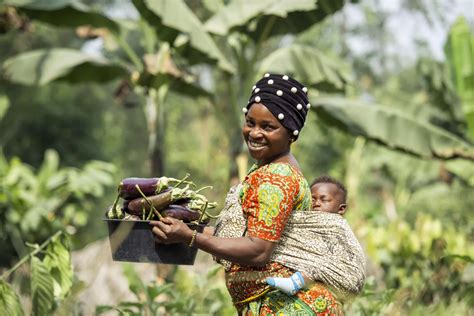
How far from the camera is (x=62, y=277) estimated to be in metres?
3.78

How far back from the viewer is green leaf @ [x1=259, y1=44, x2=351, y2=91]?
7996mm

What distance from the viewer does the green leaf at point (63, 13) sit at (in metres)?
6.99

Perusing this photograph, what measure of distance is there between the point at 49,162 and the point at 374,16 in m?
9.93

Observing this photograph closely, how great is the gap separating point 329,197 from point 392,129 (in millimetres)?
4479

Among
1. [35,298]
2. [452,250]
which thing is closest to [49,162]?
[452,250]

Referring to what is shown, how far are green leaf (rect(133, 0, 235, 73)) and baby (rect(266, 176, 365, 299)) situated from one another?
390 centimetres

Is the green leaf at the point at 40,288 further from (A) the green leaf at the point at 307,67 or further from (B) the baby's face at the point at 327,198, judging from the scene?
(A) the green leaf at the point at 307,67

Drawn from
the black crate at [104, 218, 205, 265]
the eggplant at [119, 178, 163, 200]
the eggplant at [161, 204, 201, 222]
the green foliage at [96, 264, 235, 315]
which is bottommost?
the green foliage at [96, 264, 235, 315]

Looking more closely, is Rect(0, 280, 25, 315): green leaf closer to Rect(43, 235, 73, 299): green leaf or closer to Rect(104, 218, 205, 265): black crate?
Rect(43, 235, 73, 299): green leaf

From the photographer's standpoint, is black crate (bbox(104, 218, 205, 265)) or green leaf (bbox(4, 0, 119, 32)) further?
green leaf (bbox(4, 0, 119, 32))

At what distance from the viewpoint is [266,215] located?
248 cm

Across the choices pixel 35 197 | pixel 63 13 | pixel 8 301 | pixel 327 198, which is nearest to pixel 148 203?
pixel 327 198

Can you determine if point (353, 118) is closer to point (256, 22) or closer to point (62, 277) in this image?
point (256, 22)

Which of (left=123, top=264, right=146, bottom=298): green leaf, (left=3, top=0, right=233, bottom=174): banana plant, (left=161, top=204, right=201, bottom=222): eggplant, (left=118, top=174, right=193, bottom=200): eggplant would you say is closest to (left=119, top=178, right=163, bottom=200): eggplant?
(left=118, top=174, right=193, bottom=200): eggplant
